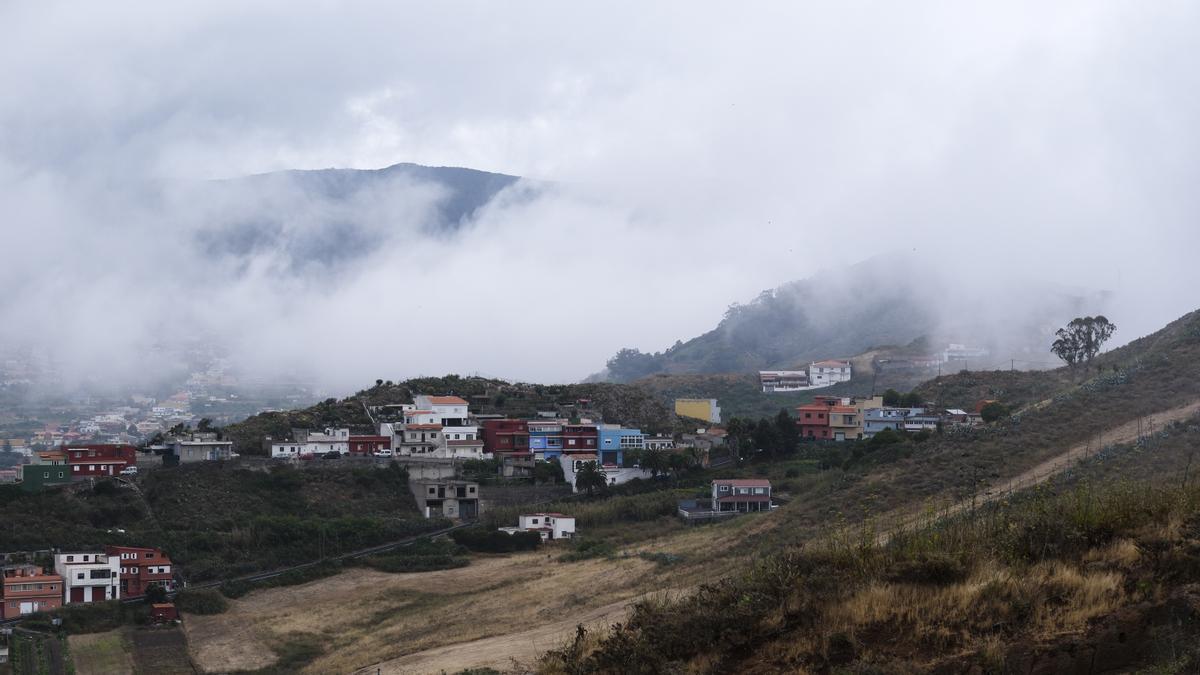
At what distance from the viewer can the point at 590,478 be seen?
132 feet

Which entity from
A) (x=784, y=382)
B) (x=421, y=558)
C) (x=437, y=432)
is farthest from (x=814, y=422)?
(x=784, y=382)

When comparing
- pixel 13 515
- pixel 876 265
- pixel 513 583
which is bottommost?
pixel 513 583

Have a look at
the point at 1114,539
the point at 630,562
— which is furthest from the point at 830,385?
the point at 1114,539

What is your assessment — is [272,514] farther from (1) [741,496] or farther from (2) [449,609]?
(1) [741,496]

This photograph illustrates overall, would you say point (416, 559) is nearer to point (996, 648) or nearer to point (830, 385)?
point (996, 648)

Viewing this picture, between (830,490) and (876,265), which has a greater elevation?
(876,265)

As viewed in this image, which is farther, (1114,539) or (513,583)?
(513,583)

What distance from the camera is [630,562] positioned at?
2839 cm

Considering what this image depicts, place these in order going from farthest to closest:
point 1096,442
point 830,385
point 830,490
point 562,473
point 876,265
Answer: point 876,265
point 830,385
point 562,473
point 830,490
point 1096,442

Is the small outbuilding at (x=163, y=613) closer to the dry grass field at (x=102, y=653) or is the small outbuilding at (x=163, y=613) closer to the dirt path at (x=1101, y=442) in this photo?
the dry grass field at (x=102, y=653)

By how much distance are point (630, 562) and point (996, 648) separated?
880 inches

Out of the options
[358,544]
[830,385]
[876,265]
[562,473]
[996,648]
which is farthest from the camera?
[876,265]

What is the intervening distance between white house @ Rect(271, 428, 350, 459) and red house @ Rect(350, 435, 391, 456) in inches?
9.5

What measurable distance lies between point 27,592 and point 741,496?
69.6ft
